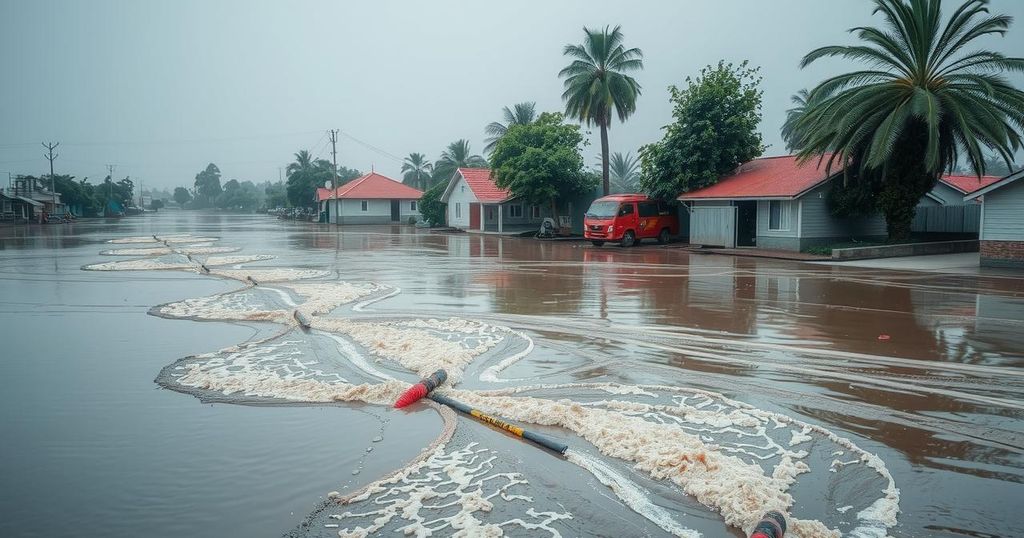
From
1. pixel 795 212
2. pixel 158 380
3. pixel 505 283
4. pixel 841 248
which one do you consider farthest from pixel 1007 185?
pixel 158 380

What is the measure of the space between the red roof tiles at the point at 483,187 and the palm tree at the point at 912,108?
71.4ft

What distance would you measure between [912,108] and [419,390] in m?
20.7

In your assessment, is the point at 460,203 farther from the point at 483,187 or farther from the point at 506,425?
the point at 506,425

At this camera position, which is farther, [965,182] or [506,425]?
[965,182]

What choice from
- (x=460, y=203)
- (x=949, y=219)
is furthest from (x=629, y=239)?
(x=460, y=203)

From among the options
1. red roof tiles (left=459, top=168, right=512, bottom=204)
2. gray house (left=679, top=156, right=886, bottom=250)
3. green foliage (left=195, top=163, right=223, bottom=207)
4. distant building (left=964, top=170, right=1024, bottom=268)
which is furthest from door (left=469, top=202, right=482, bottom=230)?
green foliage (left=195, top=163, right=223, bottom=207)

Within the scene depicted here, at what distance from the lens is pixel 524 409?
7023mm

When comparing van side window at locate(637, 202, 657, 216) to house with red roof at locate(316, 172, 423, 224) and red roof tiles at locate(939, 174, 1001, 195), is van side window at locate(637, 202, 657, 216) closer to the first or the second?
red roof tiles at locate(939, 174, 1001, 195)

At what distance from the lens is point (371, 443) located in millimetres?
6309

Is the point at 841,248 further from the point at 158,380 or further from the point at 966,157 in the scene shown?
the point at 158,380

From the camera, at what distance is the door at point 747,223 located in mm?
30344

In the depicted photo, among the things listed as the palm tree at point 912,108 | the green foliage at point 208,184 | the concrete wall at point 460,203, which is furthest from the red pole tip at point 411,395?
the green foliage at point 208,184

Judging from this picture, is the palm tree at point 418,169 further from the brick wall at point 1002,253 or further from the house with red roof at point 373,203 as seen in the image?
the brick wall at point 1002,253

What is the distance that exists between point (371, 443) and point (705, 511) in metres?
2.91
